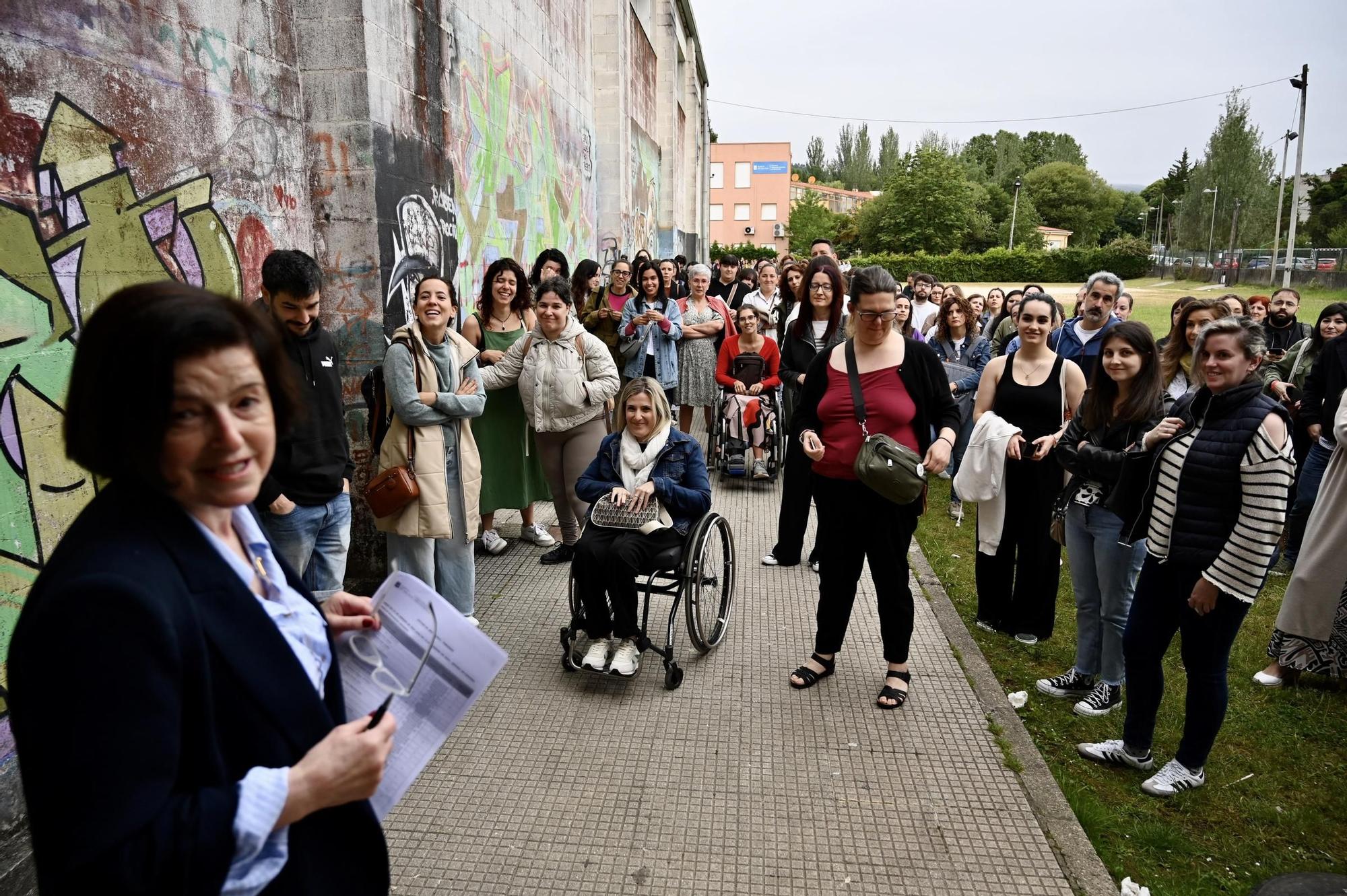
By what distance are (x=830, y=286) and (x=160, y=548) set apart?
20.2 ft

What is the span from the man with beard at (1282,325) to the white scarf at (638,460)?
6.17 meters

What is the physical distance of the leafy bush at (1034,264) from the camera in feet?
202

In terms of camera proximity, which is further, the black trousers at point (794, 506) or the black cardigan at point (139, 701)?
the black trousers at point (794, 506)

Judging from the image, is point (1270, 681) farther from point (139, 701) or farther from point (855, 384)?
point (139, 701)

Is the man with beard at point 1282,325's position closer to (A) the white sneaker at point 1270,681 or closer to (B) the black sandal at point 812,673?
(A) the white sneaker at point 1270,681

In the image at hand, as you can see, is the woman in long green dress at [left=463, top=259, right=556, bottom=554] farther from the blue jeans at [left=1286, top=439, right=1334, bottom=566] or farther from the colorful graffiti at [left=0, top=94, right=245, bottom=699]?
the blue jeans at [left=1286, top=439, right=1334, bottom=566]

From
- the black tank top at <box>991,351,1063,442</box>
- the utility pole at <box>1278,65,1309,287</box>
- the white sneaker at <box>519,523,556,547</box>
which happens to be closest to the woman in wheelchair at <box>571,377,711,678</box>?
the black tank top at <box>991,351,1063,442</box>

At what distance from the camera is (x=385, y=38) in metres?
5.50

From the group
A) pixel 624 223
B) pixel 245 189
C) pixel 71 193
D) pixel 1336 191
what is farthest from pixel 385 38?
pixel 1336 191

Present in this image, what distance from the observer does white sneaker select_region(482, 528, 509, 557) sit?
6484 millimetres

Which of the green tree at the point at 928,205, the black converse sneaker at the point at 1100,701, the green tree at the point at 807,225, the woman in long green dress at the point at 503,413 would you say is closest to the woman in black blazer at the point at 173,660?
the black converse sneaker at the point at 1100,701

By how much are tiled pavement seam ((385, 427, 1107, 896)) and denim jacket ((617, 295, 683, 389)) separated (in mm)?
3740

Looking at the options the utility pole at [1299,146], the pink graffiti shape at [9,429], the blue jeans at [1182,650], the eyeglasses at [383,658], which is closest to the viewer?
the eyeglasses at [383,658]

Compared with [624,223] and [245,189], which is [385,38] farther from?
[624,223]
